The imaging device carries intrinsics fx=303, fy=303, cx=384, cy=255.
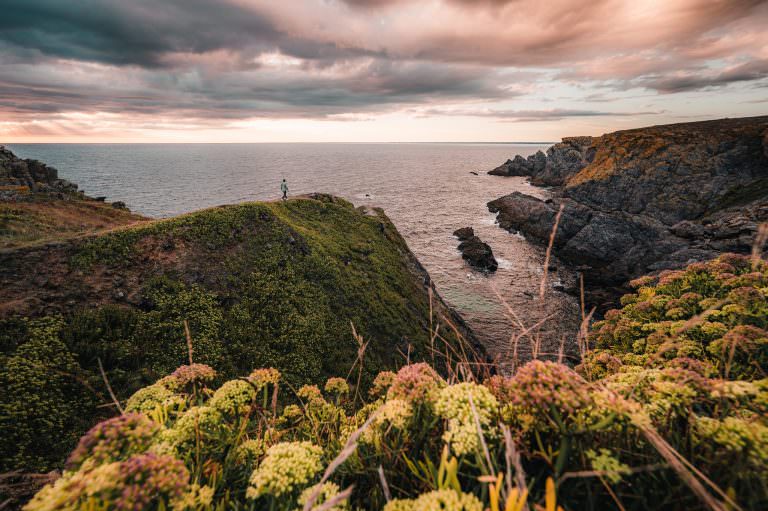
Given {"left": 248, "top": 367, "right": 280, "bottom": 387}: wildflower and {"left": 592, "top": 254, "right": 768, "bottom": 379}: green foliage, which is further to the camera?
{"left": 592, "top": 254, "right": 768, "bottom": 379}: green foliage

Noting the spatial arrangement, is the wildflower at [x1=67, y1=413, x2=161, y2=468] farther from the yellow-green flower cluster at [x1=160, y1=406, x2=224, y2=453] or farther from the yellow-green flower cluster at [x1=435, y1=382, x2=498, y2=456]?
the yellow-green flower cluster at [x1=435, y1=382, x2=498, y2=456]

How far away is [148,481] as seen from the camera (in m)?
1.64

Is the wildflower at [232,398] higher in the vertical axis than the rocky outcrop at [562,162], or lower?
lower

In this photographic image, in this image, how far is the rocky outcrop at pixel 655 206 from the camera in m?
32.1

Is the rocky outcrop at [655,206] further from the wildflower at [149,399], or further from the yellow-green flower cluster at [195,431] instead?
the wildflower at [149,399]

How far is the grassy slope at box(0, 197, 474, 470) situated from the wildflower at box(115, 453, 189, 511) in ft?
11.7

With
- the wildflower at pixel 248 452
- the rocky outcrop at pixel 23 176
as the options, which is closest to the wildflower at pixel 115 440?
the wildflower at pixel 248 452

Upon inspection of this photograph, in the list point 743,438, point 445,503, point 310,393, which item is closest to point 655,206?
point 743,438

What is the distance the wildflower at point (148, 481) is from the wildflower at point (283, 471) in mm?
456

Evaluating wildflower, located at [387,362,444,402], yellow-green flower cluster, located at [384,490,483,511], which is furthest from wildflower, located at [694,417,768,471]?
wildflower, located at [387,362,444,402]

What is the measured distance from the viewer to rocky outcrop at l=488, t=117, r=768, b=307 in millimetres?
32125

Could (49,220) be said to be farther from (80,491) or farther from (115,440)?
(80,491)

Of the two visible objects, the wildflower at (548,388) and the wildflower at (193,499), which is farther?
the wildflower at (548,388)

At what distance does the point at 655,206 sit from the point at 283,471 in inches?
2828
